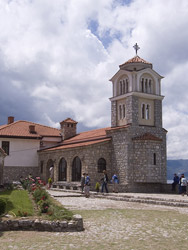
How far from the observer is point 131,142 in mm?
26406

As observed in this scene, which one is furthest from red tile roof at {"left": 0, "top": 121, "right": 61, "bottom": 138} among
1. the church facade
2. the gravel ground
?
the gravel ground

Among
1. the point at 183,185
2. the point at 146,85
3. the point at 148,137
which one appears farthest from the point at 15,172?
the point at 183,185

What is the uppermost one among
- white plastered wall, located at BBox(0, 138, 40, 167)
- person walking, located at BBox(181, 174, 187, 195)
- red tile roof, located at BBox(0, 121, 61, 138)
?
red tile roof, located at BBox(0, 121, 61, 138)

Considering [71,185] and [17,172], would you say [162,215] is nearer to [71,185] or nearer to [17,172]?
[71,185]

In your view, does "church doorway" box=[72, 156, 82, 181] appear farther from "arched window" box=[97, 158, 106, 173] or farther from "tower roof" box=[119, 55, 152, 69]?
"tower roof" box=[119, 55, 152, 69]

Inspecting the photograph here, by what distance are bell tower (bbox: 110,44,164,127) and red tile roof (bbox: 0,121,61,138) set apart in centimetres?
1199

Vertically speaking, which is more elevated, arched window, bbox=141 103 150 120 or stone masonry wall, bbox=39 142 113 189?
arched window, bbox=141 103 150 120

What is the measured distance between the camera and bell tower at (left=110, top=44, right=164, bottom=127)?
89.7ft

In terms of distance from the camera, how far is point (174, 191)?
82.1ft

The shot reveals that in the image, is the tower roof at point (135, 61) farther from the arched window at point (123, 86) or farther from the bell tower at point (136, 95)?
the arched window at point (123, 86)

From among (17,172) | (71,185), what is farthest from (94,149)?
(17,172)

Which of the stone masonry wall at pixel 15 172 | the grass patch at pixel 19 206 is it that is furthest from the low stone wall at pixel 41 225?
the stone masonry wall at pixel 15 172

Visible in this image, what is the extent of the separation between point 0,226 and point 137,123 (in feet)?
64.3

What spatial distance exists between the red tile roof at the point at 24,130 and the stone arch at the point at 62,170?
6.41m
